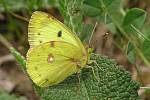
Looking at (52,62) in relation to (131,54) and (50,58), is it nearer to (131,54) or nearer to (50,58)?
(50,58)

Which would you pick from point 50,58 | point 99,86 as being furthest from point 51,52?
point 99,86

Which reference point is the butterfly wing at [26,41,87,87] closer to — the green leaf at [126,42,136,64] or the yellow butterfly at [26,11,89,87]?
the yellow butterfly at [26,11,89,87]

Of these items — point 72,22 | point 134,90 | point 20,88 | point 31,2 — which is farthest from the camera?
point 20,88

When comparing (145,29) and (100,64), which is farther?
(145,29)

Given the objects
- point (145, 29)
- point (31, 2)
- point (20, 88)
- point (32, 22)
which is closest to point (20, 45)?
point (20, 88)

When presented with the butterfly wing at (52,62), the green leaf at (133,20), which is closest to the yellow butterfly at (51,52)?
the butterfly wing at (52,62)

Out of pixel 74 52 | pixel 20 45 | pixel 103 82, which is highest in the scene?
pixel 74 52

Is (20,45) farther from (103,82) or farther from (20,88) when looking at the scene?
(103,82)
